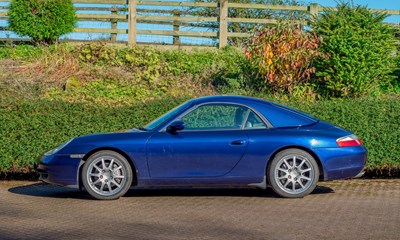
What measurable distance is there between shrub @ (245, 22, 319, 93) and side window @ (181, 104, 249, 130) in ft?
19.3

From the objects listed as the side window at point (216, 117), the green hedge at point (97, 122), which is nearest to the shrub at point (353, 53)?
the green hedge at point (97, 122)

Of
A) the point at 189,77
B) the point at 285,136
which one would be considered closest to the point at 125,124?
the point at 285,136

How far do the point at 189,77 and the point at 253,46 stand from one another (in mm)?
2579

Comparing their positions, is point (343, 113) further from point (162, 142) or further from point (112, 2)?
point (112, 2)

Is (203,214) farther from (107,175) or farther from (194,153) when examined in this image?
(107,175)

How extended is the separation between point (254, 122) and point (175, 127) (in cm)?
109

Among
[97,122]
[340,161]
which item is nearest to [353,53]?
[97,122]

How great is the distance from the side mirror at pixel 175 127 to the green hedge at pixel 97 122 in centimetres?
247

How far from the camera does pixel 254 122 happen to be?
10.4m

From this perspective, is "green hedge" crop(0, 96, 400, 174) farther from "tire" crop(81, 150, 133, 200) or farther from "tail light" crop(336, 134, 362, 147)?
"tire" crop(81, 150, 133, 200)

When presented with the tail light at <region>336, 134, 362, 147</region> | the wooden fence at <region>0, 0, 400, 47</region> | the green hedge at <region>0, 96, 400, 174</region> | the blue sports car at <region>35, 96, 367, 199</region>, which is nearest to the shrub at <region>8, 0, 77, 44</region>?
the wooden fence at <region>0, 0, 400, 47</region>

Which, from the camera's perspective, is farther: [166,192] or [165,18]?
[165,18]

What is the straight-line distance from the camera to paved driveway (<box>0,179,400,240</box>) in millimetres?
7789

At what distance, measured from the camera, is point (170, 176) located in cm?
1011
